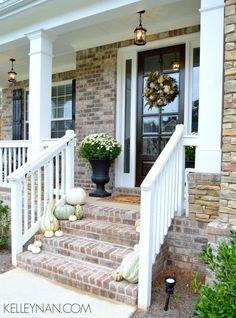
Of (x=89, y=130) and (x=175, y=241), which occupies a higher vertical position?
(x=89, y=130)

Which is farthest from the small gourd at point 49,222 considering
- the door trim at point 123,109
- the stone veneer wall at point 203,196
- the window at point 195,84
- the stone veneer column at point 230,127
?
the window at point 195,84

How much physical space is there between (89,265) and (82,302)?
0.49m

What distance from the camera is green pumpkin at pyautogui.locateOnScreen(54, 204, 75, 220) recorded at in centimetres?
372

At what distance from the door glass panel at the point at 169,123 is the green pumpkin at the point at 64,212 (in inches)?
84.8

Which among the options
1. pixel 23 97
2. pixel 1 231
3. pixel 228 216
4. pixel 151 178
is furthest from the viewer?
pixel 23 97

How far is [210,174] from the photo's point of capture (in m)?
2.94

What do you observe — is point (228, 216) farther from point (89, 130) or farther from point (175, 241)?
point (89, 130)

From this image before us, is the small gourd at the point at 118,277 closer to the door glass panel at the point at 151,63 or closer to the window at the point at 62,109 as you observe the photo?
the door glass panel at the point at 151,63

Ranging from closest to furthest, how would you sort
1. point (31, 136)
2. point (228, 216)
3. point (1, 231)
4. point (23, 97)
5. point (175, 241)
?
point (228, 216) < point (175, 241) < point (1, 231) < point (31, 136) < point (23, 97)

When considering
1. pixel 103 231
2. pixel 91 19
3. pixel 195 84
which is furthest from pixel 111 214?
pixel 91 19

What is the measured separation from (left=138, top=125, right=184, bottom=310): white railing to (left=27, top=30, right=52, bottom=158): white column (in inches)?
89.3

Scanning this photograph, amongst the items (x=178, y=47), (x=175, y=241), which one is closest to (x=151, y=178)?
(x=175, y=241)

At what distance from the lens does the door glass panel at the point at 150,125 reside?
16.5 ft

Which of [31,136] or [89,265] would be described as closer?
[89,265]
